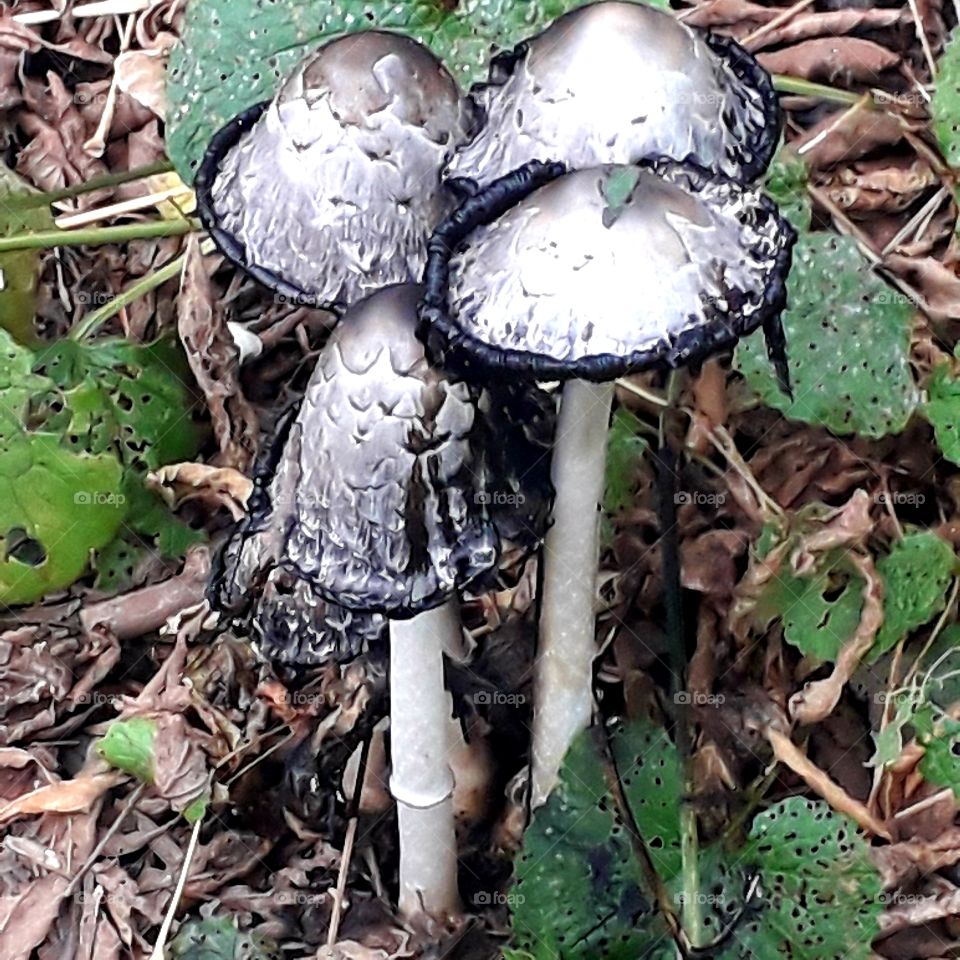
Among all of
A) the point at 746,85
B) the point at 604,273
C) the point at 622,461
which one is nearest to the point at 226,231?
the point at 604,273

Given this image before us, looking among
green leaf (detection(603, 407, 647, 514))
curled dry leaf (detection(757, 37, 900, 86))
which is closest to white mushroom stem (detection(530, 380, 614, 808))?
green leaf (detection(603, 407, 647, 514))

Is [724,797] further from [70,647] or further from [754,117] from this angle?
[70,647]

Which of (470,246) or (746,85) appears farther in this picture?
(746,85)

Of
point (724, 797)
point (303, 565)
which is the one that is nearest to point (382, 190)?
point (303, 565)

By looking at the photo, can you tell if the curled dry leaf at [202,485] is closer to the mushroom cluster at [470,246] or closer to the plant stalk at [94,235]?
the plant stalk at [94,235]

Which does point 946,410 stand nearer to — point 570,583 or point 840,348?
point 840,348

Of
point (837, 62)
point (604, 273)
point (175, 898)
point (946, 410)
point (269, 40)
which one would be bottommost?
point (175, 898)

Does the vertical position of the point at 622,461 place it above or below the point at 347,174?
below
